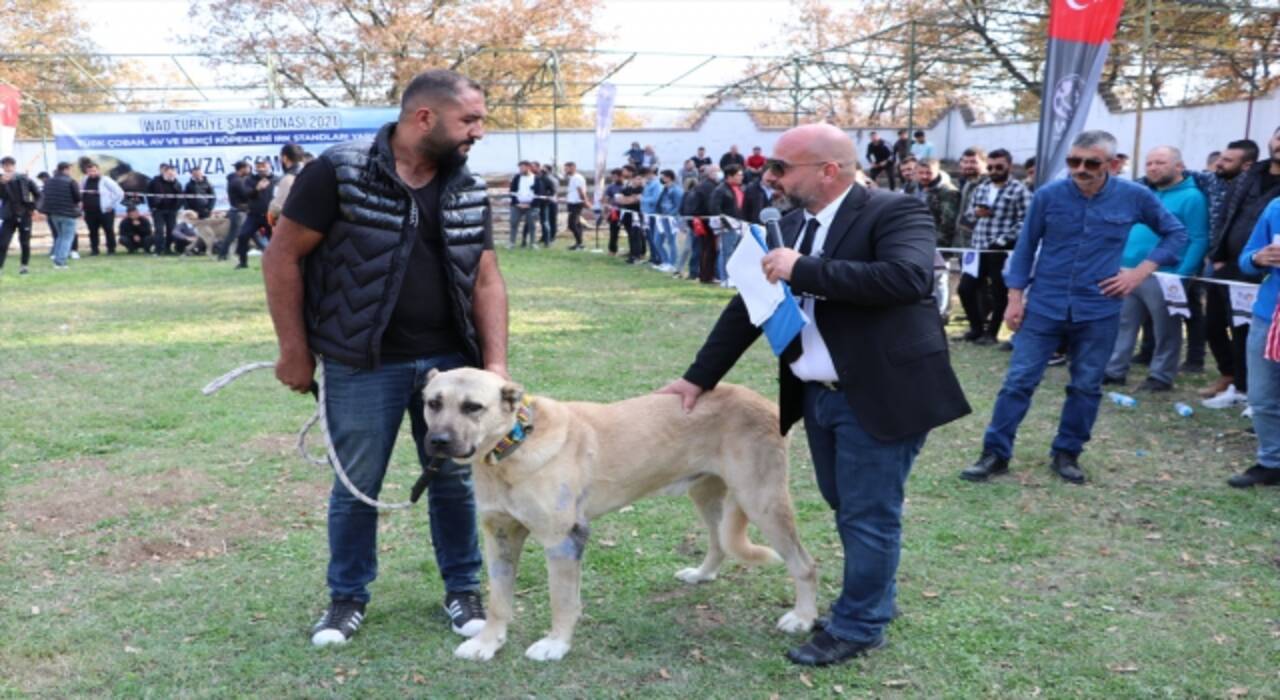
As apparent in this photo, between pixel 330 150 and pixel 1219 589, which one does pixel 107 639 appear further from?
pixel 1219 589

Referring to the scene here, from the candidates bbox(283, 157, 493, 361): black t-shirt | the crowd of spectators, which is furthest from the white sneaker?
the crowd of spectators

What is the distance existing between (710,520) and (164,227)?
20903 millimetres

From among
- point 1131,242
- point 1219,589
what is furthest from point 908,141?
point 1219,589

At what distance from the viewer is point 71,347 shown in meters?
10.5

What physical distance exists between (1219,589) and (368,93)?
3365 centimetres

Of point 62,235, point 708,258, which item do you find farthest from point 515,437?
point 62,235

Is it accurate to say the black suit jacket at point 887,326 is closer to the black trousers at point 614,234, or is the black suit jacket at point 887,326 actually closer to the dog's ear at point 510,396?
the dog's ear at point 510,396

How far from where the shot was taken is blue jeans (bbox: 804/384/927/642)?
353 cm

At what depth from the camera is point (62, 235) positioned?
1892cm

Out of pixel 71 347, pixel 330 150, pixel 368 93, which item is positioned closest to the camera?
pixel 330 150

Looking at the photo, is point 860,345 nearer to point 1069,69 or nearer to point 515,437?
point 515,437

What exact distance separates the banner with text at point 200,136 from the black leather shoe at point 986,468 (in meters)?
20.1

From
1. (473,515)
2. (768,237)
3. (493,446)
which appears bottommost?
(473,515)

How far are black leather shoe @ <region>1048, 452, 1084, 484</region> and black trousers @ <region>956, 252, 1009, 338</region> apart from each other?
4.43 meters
